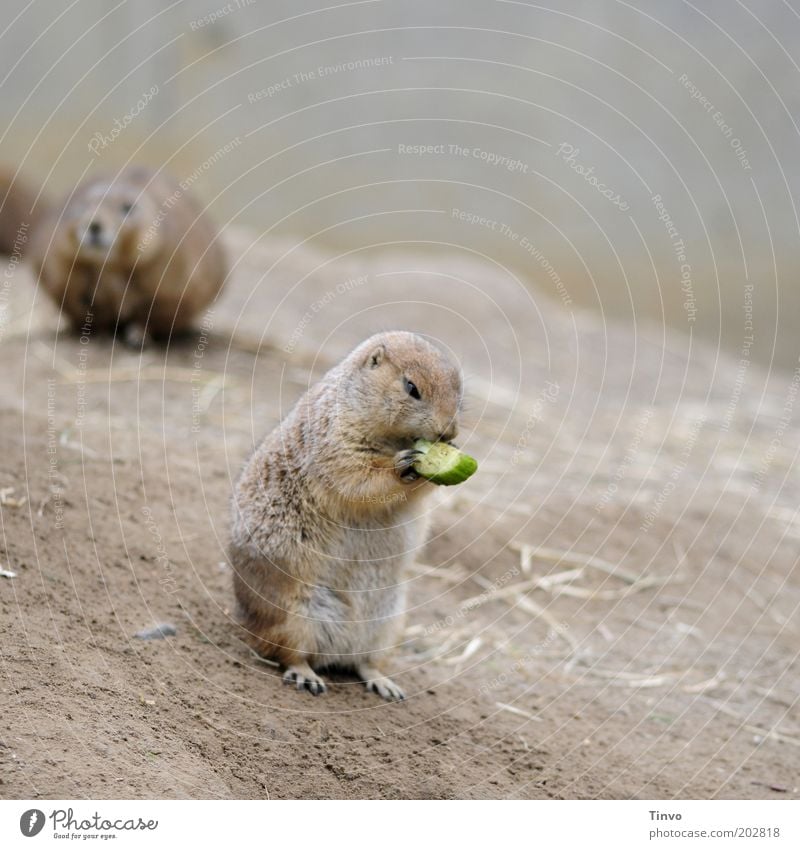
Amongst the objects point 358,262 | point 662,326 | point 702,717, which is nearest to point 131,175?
point 358,262

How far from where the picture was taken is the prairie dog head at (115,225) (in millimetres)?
8750

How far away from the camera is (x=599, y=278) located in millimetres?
14422

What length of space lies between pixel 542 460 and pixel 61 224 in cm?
466

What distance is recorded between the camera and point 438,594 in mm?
5961
